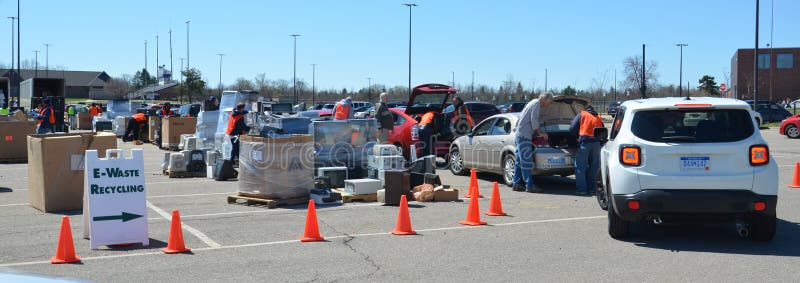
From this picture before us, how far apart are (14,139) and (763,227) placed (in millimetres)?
19778

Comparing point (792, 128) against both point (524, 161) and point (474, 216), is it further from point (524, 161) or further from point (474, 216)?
point (474, 216)

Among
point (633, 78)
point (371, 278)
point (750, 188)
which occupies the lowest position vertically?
point (371, 278)

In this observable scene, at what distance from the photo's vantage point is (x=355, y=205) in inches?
479

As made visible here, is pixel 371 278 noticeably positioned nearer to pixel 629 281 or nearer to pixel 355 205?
pixel 629 281

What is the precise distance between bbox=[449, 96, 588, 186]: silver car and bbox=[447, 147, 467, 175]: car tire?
49cm

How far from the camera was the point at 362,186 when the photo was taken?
12461 millimetres

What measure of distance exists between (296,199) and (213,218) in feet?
4.91

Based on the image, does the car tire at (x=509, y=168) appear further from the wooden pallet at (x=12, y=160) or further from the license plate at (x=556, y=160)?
the wooden pallet at (x=12, y=160)

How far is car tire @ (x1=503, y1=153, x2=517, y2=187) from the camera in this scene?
14.5m

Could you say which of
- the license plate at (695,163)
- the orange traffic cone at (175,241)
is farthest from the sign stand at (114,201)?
the license plate at (695,163)

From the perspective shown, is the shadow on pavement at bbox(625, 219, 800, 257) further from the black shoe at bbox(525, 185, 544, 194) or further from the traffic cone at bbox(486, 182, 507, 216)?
the black shoe at bbox(525, 185, 544, 194)

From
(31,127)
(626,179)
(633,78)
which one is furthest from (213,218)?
(633,78)

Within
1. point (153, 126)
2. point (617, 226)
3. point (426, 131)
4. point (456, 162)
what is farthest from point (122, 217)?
point (153, 126)

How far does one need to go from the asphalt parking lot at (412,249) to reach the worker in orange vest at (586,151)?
129cm
